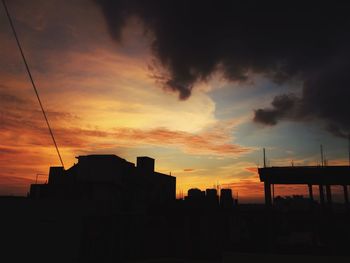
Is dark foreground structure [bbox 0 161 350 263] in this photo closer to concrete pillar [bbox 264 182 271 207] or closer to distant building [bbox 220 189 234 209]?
concrete pillar [bbox 264 182 271 207]

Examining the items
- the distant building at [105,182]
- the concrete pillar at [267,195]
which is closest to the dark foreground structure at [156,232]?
the concrete pillar at [267,195]

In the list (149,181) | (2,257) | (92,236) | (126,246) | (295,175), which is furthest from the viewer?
(149,181)

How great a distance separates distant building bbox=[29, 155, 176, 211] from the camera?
1410 inches

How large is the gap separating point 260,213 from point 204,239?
12.9ft

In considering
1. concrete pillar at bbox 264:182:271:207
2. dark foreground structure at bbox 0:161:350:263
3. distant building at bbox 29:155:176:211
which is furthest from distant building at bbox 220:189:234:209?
concrete pillar at bbox 264:182:271:207

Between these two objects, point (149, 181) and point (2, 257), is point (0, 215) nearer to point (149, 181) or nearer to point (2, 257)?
point (2, 257)

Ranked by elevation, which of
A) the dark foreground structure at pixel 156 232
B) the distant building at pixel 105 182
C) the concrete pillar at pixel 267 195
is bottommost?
the dark foreground structure at pixel 156 232

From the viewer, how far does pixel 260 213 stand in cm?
1952

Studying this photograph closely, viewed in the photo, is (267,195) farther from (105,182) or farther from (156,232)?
(105,182)

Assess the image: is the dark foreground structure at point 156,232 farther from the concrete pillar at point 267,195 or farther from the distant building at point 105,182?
the distant building at point 105,182

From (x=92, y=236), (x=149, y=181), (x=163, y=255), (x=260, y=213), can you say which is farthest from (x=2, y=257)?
(x=149, y=181)

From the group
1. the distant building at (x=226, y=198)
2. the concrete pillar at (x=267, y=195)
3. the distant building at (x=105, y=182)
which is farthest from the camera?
the distant building at (x=105, y=182)

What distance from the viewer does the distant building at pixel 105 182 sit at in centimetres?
3581

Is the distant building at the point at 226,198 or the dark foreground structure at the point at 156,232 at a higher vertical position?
the distant building at the point at 226,198
